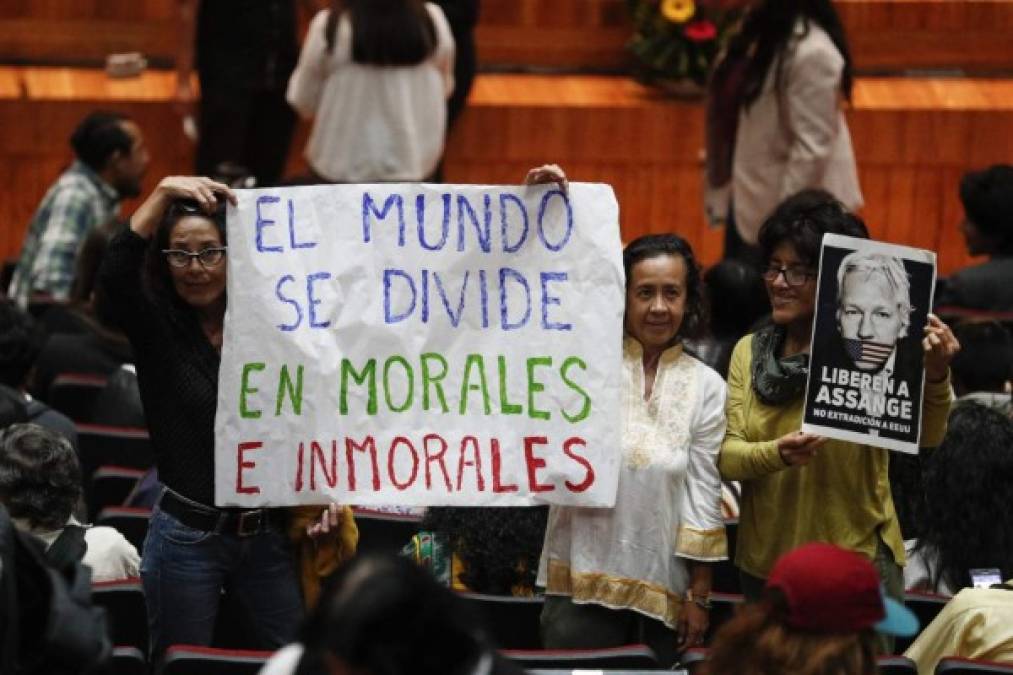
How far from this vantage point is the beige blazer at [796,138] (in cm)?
733

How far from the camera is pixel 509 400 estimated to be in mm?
4262

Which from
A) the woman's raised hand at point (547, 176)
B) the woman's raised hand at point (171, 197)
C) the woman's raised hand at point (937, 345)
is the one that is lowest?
the woman's raised hand at point (937, 345)

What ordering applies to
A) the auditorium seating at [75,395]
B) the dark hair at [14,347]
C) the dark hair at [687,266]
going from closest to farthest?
the dark hair at [687,266] < the dark hair at [14,347] < the auditorium seating at [75,395]

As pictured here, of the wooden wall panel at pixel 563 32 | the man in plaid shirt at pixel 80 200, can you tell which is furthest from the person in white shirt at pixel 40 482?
the wooden wall panel at pixel 563 32

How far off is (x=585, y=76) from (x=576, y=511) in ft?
20.8

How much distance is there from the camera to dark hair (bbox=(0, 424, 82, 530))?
4.28 meters

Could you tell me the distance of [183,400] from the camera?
4.19 metres

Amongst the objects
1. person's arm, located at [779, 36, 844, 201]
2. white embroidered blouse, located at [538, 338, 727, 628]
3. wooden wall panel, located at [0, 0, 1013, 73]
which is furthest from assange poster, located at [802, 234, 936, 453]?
wooden wall panel, located at [0, 0, 1013, 73]

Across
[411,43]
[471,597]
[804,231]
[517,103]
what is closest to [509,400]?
[471,597]

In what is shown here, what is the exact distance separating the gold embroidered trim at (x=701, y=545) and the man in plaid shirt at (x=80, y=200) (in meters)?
4.16

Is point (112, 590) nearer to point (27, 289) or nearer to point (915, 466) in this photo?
point (915, 466)

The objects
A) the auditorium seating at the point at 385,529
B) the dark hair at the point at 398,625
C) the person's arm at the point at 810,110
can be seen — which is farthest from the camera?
the person's arm at the point at 810,110

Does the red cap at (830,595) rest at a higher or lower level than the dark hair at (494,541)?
higher

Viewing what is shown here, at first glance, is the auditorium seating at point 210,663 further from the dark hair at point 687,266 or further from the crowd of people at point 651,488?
the dark hair at point 687,266
